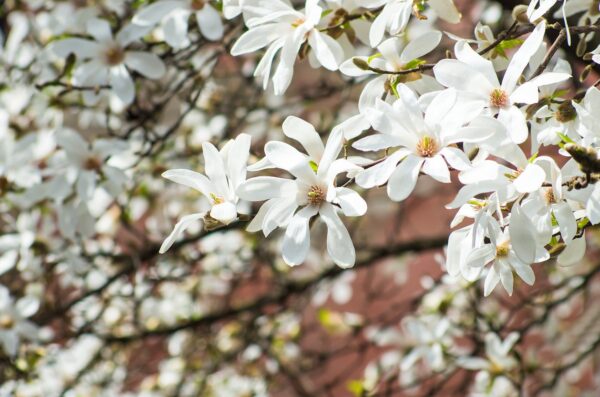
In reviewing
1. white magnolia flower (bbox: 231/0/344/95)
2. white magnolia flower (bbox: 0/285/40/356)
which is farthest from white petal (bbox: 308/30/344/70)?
white magnolia flower (bbox: 0/285/40/356)

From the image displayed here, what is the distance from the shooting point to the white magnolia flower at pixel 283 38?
0.89m

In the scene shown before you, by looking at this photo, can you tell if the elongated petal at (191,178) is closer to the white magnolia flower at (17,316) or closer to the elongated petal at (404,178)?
the elongated petal at (404,178)

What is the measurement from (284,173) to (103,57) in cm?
49

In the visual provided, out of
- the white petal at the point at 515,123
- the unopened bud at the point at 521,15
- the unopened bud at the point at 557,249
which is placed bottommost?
the unopened bud at the point at 557,249

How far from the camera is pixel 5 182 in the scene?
143 cm

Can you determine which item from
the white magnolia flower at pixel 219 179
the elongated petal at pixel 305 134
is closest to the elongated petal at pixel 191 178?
the white magnolia flower at pixel 219 179

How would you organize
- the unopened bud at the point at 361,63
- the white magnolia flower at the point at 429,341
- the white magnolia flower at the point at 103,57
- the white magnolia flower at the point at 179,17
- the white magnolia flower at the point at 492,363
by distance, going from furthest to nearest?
1. the white magnolia flower at the point at 429,341
2. the white magnolia flower at the point at 492,363
3. the white magnolia flower at the point at 103,57
4. the white magnolia flower at the point at 179,17
5. the unopened bud at the point at 361,63

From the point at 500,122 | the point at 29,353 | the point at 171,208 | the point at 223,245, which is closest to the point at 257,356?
the point at 223,245

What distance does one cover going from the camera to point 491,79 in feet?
2.59

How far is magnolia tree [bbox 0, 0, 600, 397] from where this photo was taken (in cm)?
77

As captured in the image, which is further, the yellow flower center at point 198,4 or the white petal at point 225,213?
the yellow flower center at point 198,4

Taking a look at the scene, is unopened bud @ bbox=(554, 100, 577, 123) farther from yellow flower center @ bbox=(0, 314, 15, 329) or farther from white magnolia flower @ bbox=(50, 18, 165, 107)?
yellow flower center @ bbox=(0, 314, 15, 329)

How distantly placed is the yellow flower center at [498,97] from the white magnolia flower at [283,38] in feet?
0.62

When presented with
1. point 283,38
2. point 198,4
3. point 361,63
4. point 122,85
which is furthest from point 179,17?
point 361,63
